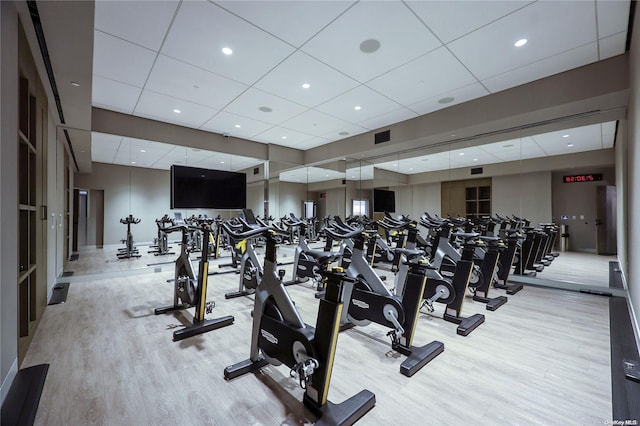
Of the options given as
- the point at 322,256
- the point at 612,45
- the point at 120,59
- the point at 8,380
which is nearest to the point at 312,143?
the point at 120,59

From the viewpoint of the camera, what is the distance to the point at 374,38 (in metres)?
3.08

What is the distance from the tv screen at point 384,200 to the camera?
712cm

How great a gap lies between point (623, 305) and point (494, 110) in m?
3.21

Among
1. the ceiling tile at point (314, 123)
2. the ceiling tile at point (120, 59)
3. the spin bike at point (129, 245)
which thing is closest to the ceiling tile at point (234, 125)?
the ceiling tile at point (314, 123)

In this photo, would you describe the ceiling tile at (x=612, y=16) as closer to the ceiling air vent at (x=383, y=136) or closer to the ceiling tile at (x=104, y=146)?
the ceiling air vent at (x=383, y=136)

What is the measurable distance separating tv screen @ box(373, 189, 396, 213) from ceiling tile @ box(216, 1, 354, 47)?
4784mm

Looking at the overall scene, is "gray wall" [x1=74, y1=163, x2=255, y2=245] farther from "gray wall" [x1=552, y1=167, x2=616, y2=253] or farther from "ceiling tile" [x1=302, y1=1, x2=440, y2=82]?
"gray wall" [x1=552, y1=167, x2=616, y2=253]

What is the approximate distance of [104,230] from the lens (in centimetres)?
647

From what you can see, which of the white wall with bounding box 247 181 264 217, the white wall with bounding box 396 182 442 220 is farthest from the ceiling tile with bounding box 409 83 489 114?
the white wall with bounding box 247 181 264 217

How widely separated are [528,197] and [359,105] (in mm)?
3628

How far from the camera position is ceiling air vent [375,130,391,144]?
19.9 ft

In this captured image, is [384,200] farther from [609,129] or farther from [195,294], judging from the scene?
[195,294]

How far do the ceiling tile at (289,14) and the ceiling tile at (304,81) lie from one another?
1.43 feet

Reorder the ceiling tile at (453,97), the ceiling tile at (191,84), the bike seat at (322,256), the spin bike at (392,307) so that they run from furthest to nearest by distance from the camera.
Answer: the ceiling tile at (453,97)
the ceiling tile at (191,84)
the bike seat at (322,256)
the spin bike at (392,307)
